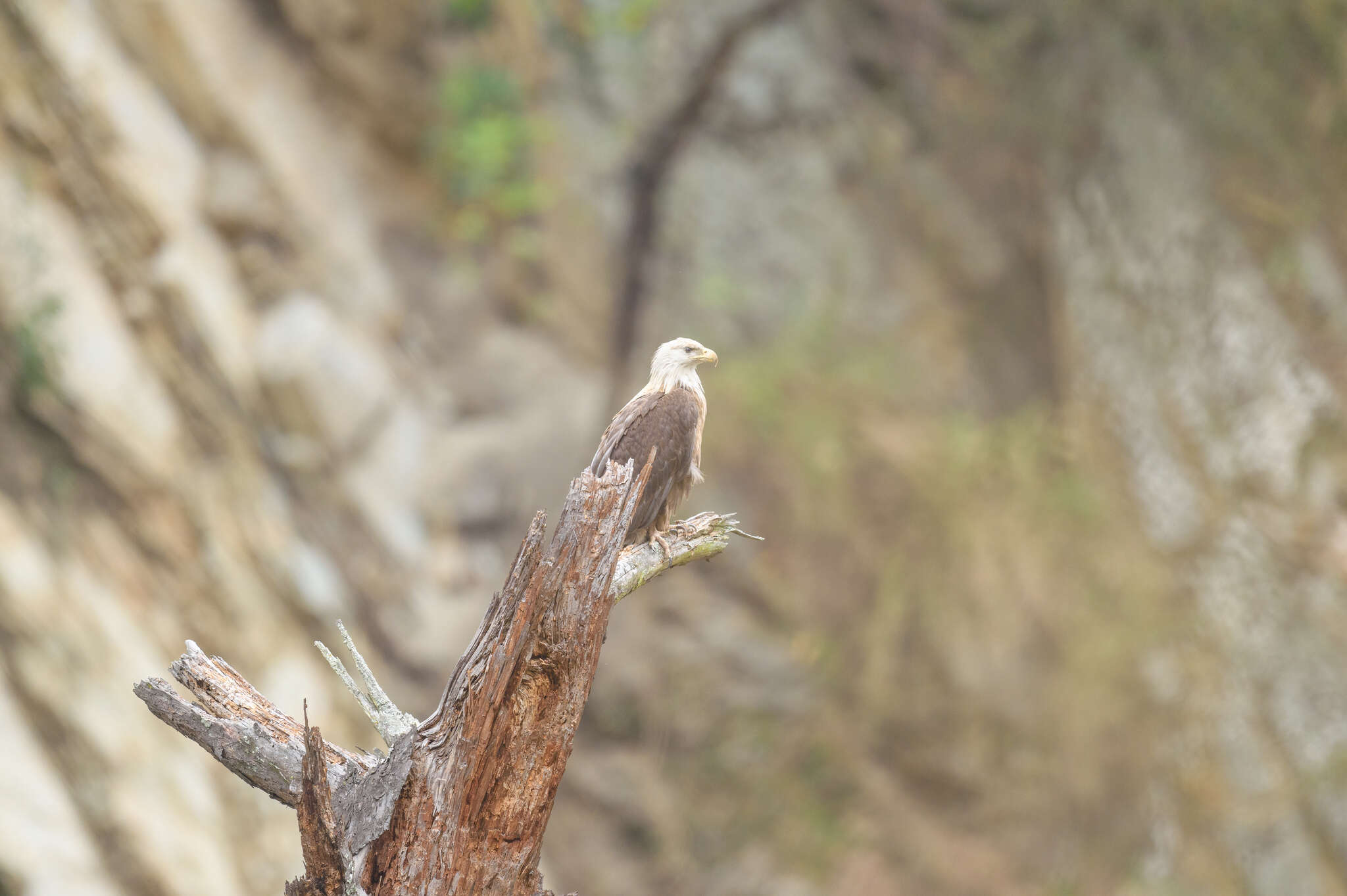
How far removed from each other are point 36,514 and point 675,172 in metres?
5.83

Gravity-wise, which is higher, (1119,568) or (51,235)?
(1119,568)

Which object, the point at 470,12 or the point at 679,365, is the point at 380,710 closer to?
the point at 679,365

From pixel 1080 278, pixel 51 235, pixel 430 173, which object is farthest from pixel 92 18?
pixel 1080 278

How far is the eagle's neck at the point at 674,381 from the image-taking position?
14.1 feet

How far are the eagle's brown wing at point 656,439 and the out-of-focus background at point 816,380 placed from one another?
396 centimetres

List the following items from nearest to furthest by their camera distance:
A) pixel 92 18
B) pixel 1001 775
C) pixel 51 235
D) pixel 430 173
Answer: pixel 51 235
pixel 92 18
pixel 1001 775
pixel 430 173

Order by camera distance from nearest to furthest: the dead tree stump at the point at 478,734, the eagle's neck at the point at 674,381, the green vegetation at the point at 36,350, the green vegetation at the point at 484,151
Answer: the dead tree stump at the point at 478,734 → the eagle's neck at the point at 674,381 → the green vegetation at the point at 36,350 → the green vegetation at the point at 484,151

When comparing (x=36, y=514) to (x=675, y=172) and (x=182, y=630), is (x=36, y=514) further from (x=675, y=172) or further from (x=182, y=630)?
(x=675, y=172)

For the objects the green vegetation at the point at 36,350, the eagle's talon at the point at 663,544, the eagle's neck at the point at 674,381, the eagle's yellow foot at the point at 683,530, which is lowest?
the eagle's talon at the point at 663,544

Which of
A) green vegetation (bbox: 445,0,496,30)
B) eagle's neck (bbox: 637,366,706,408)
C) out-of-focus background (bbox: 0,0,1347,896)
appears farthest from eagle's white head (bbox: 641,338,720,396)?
green vegetation (bbox: 445,0,496,30)

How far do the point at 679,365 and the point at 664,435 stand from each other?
34 cm

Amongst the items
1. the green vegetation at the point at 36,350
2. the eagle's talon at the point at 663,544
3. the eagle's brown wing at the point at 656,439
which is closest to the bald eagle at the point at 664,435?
the eagle's brown wing at the point at 656,439

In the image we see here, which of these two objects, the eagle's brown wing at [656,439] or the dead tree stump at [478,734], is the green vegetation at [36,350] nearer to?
the eagle's brown wing at [656,439]

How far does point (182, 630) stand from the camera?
6.71 metres
